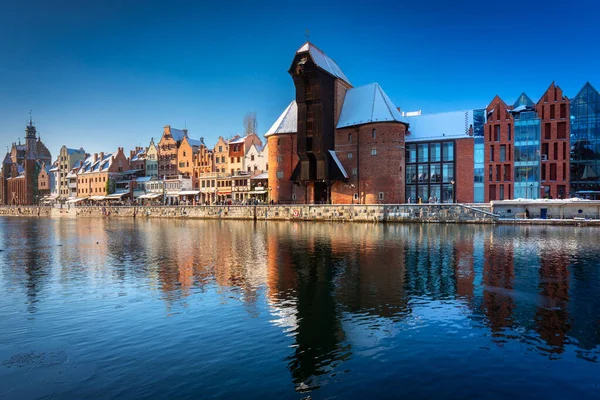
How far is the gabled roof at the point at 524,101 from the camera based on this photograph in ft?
222

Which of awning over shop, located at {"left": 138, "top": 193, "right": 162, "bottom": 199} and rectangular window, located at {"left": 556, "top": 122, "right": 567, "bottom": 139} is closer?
rectangular window, located at {"left": 556, "top": 122, "right": 567, "bottom": 139}

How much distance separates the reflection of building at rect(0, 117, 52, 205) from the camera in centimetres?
14738

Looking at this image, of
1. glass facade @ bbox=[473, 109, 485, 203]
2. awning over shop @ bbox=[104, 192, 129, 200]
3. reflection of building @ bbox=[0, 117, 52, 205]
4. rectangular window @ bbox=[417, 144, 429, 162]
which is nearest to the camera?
glass facade @ bbox=[473, 109, 485, 203]

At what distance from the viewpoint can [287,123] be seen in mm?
72562

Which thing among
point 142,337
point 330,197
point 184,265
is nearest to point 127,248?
point 184,265

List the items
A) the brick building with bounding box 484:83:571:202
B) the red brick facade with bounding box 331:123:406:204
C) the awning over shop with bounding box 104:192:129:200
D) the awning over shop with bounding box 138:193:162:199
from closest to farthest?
the red brick facade with bounding box 331:123:406:204
the brick building with bounding box 484:83:571:202
the awning over shop with bounding box 138:193:162:199
the awning over shop with bounding box 104:192:129:200

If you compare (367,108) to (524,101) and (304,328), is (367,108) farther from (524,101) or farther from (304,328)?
(304,328)

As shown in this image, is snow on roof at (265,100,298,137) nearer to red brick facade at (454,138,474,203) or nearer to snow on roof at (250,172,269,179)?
snow on roof at (250,172,269,179)

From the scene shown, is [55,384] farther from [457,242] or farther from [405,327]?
[457,242]

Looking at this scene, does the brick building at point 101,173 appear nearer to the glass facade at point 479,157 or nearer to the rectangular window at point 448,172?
the rectangular window at point 448,172

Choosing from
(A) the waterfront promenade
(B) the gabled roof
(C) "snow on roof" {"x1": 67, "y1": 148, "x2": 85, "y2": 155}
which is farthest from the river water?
(C) "snow on roof" {"x1": 67, "y1": 148, "x2": 85, "y2": 155}

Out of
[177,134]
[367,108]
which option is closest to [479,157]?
[367,108]

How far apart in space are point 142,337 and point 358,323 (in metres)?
6.91

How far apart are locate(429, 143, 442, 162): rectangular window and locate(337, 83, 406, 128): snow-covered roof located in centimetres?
645
